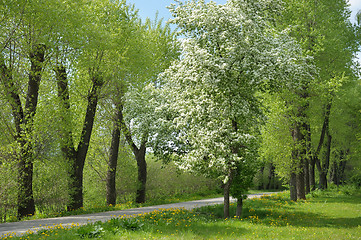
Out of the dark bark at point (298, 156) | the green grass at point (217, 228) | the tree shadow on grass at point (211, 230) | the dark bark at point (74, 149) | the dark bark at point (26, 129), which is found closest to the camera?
the green grass at point (217, 228)

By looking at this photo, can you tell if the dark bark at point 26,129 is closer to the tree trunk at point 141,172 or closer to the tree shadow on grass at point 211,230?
the tree shadow on grass at point 211,230

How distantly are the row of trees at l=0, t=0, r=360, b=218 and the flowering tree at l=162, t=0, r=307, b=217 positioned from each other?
0.06 m

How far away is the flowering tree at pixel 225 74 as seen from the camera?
45.1 ft

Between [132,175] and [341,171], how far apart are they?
3710 centimetres

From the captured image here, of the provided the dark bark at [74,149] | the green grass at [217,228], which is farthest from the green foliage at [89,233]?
the dark bark at [74,149]

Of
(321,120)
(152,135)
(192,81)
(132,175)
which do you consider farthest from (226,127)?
(321,120)

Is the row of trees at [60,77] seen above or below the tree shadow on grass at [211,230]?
above

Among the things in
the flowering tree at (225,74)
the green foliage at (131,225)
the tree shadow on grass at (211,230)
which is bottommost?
the tree shadow on grass at (211,230)

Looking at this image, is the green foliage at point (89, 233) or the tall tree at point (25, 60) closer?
the green foliage at point (89, 233)

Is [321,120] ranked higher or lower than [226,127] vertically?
higher

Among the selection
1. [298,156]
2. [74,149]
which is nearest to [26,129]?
[74,149]

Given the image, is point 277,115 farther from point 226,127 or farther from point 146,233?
point 146,233

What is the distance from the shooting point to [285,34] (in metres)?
15.6

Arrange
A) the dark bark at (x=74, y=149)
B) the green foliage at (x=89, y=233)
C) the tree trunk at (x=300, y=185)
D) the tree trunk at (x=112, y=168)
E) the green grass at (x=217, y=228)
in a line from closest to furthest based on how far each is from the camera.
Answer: the green foliage at (x=89, y=233) < the green grass at (x=217, y=228) < the dark bark at (x=74, y=149) < the tree trunk at (x=112, y=168) < the tree trunk at (x=300, y=185)
